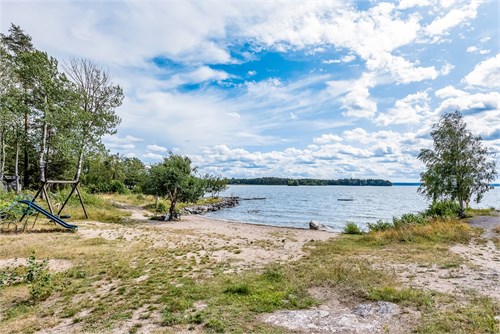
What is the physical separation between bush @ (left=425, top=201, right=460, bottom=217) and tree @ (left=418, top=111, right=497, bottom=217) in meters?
0.64

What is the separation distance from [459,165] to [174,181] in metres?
25.9

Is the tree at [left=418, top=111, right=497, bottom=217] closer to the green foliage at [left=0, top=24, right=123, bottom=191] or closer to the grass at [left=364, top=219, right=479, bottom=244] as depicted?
the grass at [left=364, top=219, right=479, bottom=244]

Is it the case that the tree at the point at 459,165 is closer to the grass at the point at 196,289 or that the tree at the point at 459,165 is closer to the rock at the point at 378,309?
the grass at the point at 196,289

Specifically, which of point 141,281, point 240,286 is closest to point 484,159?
point 240,286

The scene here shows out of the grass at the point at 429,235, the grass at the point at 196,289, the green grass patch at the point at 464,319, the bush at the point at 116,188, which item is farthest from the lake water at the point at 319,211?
the bush at the point at 116,188

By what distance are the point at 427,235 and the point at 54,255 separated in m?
18.0

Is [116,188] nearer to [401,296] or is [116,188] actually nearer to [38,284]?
[38,284]

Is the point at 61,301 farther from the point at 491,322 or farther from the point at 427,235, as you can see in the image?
the point at 427,235

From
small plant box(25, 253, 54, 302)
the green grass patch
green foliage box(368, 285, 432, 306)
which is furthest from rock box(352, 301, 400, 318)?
small plant box(25, 253, 54, 302)

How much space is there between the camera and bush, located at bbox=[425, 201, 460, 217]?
80.2 ft

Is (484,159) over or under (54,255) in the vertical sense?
over

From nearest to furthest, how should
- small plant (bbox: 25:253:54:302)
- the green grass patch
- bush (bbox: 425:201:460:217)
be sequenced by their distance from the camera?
the green grass patch
small plant (bbox: 25:253:54:302)
bush (bbox: 425:201:460:217)

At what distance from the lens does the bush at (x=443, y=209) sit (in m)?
24.4

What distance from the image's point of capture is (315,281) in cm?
761
